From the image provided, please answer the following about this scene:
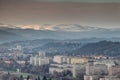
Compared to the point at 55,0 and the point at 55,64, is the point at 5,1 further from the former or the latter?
the point at 55,64

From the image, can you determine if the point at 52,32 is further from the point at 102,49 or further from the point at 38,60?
the point at 102,49

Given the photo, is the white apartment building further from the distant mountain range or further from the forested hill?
the forested hill

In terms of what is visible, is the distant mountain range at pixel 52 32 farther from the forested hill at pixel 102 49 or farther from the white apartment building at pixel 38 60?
the white apartment building at pixel 38 60

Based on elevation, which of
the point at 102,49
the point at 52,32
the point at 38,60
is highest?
the point at 52,32

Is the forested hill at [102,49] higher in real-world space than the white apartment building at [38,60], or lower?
higher

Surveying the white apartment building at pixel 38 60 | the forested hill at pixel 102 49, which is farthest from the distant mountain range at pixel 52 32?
the white apartment building at pixel 38 60

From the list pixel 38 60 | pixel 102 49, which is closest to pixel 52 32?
pixel 38 60
